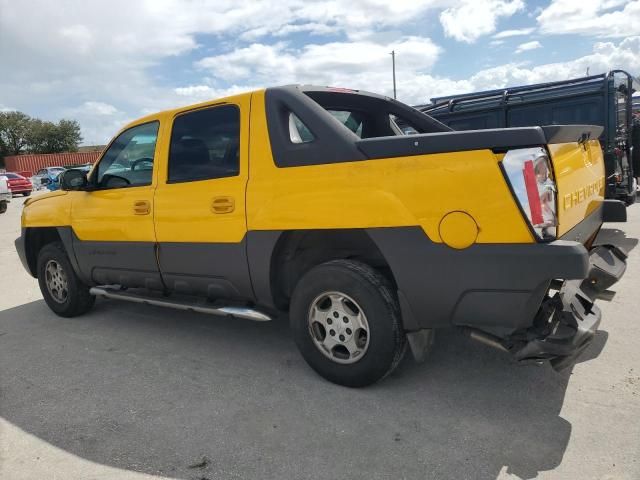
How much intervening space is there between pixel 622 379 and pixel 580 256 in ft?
4.08

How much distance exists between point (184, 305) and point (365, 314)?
1.65m

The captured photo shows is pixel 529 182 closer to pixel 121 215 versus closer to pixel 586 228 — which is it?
pixel 586 228

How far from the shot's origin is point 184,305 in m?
4.00

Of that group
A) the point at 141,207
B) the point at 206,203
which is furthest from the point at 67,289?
the point at 206,203

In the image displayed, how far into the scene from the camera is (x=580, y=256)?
7.98 feet

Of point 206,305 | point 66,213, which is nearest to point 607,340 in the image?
point 206,305

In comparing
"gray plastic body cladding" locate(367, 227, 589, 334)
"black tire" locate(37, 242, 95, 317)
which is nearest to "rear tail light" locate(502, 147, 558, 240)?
"gray plastic body cladding" locate(367, 227, 589, 334)

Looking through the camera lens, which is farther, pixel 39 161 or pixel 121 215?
pixel 39 161

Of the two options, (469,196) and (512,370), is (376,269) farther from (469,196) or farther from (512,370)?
(512,370)

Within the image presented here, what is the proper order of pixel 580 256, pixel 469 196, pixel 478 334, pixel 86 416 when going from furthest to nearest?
pixel 86 416, pixel 478 334, pixel 469 196, pixel 580 256

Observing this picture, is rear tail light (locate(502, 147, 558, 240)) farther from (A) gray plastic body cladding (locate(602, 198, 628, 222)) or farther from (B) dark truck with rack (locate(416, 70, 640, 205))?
(B) dark truck with rack (locate(416, 70, 640, 205))

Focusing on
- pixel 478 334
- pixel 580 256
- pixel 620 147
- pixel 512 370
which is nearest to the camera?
pixel 580 256

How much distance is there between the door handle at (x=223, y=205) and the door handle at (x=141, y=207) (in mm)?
771

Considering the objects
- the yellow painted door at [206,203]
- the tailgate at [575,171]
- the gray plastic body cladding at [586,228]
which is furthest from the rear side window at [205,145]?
the gray plastic body cladding at [586,228]
